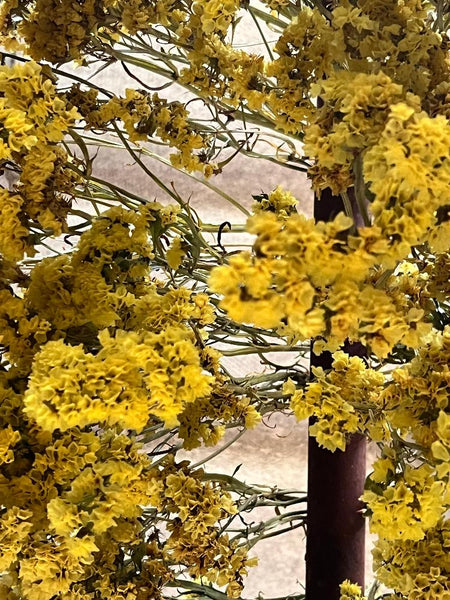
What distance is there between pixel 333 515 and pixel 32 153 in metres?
0.39

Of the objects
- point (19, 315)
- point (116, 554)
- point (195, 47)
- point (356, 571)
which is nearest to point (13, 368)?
point (19, 315)

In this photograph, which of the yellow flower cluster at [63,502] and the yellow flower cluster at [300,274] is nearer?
the yellow flower cluster at [300,274]

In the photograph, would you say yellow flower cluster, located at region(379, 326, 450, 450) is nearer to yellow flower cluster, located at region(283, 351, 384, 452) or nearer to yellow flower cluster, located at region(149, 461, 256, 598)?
yellow flower cluster, located at region(283, 351, 384, 452)

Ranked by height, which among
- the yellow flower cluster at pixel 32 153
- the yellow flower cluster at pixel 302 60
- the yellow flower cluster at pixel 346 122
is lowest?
the yellow flower cluster at pixel 346 122

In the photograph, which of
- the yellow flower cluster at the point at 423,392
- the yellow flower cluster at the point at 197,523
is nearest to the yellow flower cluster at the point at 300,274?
the yellow flower cluster at the point at 423,392

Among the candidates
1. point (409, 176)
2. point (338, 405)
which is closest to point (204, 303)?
point (338, 405)

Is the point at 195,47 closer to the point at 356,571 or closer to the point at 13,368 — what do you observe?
the point at 13,368

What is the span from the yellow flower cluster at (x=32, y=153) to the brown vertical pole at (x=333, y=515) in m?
0.24

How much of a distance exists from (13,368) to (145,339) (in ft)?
0.44

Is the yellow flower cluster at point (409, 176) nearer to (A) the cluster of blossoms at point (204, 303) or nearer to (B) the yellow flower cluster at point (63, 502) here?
(A) the cluster of blossoms at point (204, 303)

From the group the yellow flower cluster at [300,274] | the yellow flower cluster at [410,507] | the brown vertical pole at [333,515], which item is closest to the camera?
the yellow flower cluster at [300,274]

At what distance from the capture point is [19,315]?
50 centimetres

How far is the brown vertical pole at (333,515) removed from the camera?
65 cm

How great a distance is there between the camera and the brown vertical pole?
0.65 meters
